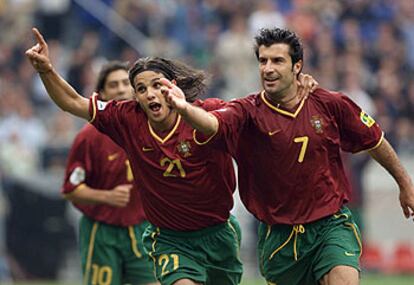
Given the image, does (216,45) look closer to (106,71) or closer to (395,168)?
(106,71)

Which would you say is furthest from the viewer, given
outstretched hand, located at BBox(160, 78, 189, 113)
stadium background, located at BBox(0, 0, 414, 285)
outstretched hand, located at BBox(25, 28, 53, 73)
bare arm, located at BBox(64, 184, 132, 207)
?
stadium background, located at BBox(0, 0, 414, 285)

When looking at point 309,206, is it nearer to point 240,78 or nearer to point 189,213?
point 189,213

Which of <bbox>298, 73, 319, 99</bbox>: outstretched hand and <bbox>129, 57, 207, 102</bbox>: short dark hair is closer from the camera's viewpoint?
<bbox>129, 57, 207, 102</bbox>: short dark hair

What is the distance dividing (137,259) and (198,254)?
79.5 inches

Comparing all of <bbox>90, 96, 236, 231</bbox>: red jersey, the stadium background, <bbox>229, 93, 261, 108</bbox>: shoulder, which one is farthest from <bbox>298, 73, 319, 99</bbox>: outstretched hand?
the stadium background

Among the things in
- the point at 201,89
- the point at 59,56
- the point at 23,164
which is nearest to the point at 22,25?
the point at 59,56

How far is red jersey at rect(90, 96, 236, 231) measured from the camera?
8.70 meters

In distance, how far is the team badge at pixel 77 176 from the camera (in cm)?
1056

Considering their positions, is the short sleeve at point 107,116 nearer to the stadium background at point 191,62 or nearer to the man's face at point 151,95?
the man's face at point 151,95

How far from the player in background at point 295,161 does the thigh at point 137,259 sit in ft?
6.51

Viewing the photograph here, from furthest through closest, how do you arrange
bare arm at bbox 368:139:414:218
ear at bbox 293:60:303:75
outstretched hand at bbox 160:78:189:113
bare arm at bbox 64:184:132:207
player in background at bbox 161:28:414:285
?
bare arm at bbox 64:184:132:207
bare arm at bbox 368:139:414:218
ear at bbox 293:60:303:75
player in background at bbox 161:28:414:285
outstretched hand at bbox 160:78:189:113

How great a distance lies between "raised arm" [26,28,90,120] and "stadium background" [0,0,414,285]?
8.08m

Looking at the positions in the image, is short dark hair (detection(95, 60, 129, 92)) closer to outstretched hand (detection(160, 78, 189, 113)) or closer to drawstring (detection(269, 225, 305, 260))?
drawstring (detection(269, 225, 305, 260))

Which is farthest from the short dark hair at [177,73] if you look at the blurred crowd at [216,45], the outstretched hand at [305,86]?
the blurred crowd at [216,45]
